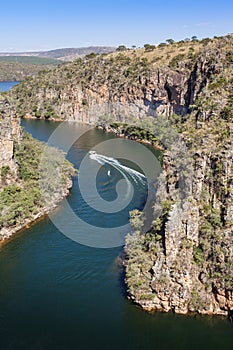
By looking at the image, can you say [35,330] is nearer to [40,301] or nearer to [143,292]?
[40,301]

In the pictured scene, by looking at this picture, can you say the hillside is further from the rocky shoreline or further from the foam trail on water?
the foam trail on water

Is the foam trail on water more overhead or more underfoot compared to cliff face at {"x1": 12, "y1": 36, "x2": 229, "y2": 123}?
more underfoot

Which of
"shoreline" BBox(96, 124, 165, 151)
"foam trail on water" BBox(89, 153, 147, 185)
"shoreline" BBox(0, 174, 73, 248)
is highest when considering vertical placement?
"shoreline" BBox(96, 124, 165, 151)

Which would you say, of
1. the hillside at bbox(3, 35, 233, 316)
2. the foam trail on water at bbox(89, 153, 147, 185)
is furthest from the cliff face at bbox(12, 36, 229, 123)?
the hillside at bbox(3, 35, 233, 316)

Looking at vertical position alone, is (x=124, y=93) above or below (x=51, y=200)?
above

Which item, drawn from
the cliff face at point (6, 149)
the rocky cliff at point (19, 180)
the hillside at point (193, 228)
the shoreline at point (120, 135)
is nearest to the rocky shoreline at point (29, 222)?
the rocky cliff at point (19, 180)

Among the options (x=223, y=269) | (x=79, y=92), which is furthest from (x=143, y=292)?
(x=79, y=92)

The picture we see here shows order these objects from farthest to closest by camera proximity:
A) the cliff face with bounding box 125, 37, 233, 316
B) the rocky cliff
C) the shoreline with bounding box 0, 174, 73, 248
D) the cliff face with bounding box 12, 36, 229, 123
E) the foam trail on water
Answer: the cliff face with bounding box 12, 36, 229, 123 → the foam trail on water → the rocky cliff → the shoreline with bounding box 0, 174, 73, 248 → the cliff face with bounding box 125, 37, 233, 316

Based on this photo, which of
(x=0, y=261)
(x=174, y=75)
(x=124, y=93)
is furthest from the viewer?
(x=124, y=93)
